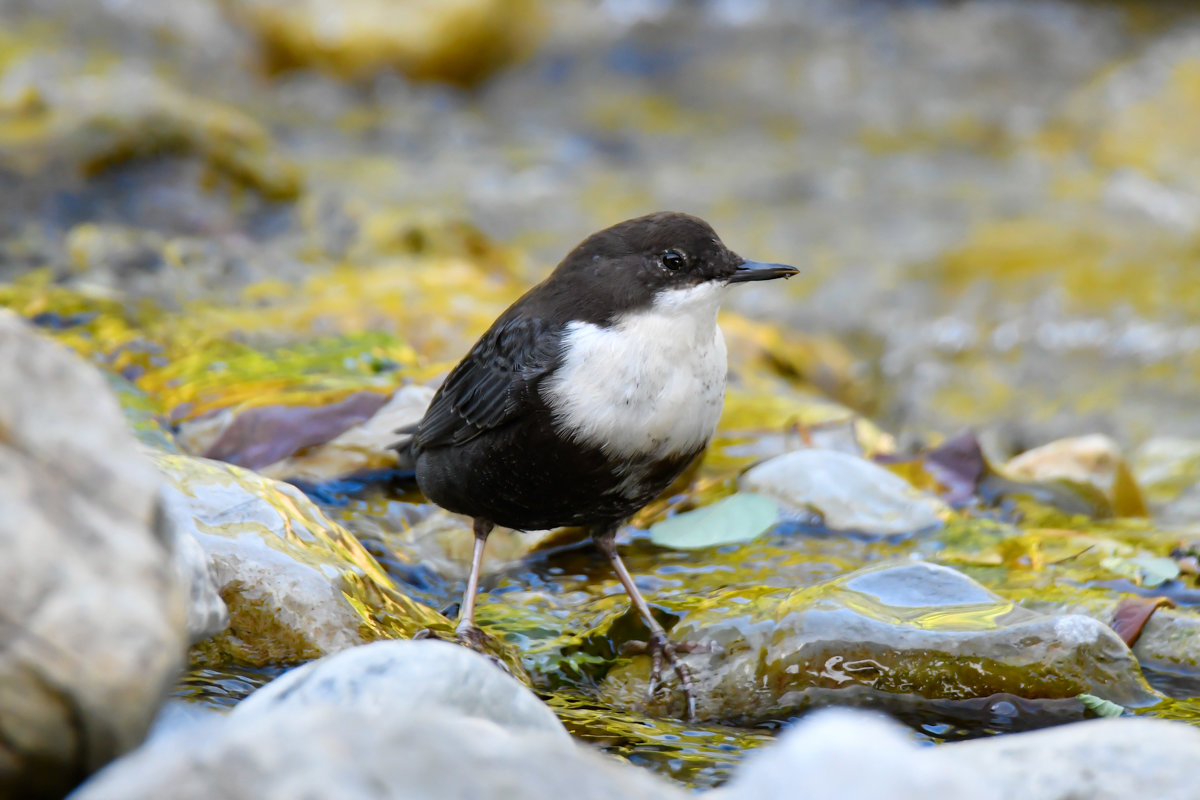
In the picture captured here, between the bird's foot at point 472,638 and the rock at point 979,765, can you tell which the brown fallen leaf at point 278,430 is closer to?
the bird's foot at point 472,638

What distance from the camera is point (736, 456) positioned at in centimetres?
497

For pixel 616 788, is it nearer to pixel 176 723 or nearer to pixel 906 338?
pixel 176 723

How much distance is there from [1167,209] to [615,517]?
756 centimetres

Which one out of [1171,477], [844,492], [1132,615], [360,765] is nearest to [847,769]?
[360,765]

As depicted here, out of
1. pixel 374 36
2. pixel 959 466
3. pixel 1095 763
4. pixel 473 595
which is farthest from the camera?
pixel 374 36

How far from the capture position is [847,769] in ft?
5.97

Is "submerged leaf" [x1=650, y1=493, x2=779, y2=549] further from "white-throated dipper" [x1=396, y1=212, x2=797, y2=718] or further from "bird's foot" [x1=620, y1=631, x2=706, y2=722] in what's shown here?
"bird's foot" [x1=620, y1=631, x2=706, y2=722]

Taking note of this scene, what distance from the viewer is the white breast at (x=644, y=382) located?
3.30 meters

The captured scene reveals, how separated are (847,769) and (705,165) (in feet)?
30.8

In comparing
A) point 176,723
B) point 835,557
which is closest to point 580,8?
point 835,557

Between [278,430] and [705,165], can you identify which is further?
[705,165]

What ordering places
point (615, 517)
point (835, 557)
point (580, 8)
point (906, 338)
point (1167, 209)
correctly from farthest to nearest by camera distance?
point (580, 8) → point (1167, 209) → point (906, 338) → point (835, 557) → point (615, 517)

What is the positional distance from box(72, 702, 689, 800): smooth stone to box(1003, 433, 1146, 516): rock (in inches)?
136

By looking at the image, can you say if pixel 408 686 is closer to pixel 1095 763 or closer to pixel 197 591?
pixel 197 591
